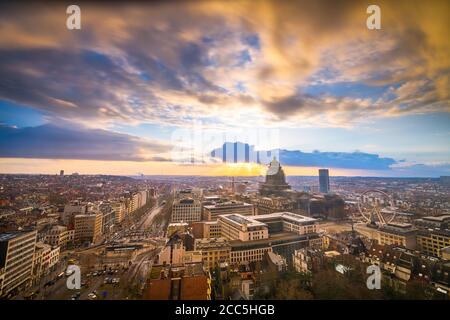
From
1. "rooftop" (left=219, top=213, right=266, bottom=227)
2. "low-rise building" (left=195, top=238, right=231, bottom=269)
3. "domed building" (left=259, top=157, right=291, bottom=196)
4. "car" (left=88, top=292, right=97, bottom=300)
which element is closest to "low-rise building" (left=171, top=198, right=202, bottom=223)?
"rooftop" (left=219, top=213, right=266, bottom=227)

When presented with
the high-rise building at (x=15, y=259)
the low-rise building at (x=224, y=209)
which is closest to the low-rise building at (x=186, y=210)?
the low-rise building at (x=224, y=209)

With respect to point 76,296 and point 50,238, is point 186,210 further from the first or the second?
point 76,296

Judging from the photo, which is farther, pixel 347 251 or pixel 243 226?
pixel 243 226

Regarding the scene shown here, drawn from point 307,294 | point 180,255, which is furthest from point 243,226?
point 307,294

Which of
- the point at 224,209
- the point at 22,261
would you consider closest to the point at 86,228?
the point at 22,261

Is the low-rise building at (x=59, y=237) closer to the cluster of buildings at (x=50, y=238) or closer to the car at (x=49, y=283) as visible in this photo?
the cluster of buildings at (x=50, y=238)
